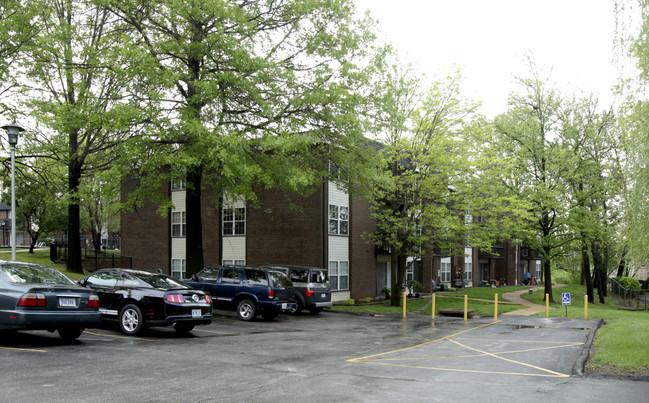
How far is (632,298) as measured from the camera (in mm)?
38781

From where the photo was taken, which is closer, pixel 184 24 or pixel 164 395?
pixel 164 395

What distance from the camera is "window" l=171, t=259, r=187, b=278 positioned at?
33875 millimetres

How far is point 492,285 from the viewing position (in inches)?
2005

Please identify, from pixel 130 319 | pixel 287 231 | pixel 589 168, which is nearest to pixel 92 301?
pixel 130 319

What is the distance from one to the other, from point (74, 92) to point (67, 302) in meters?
19.3

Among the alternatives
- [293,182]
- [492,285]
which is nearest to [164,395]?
[293,182]

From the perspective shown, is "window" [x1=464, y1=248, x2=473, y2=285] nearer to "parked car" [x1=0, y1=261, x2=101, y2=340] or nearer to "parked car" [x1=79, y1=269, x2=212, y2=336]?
"parked car" [x1=79, y1=269, x2=212, y2=336]

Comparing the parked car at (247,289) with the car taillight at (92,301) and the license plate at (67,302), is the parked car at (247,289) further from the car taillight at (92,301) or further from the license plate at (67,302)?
the license plate at (67,302)

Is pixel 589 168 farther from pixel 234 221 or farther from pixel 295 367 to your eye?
pixel 295 367

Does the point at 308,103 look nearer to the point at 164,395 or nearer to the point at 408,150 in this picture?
the point at 408,150

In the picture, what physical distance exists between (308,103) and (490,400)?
490 inches

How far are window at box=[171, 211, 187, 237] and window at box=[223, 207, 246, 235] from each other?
3495 mm

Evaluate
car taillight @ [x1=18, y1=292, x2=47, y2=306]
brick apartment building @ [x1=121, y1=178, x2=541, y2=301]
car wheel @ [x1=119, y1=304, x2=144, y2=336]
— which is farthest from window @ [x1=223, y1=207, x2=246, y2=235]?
car taillight @ [x1=18, y1=292, x2=47, y2=306]

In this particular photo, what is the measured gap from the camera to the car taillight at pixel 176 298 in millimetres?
12691
